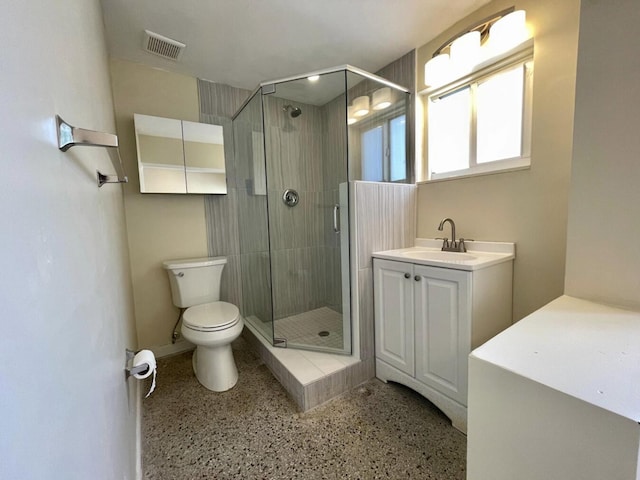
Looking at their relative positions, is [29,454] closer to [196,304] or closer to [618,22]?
[618,22]

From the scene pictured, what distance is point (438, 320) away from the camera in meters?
1.45

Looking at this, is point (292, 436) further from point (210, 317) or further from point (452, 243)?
point (452, 243)

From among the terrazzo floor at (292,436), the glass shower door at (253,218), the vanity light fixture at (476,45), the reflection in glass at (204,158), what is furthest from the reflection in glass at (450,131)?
the reflection in glass at (204,158)

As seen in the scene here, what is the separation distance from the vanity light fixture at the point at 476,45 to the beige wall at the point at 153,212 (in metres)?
1.96

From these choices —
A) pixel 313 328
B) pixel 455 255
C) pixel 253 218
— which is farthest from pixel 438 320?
pixel 253 218

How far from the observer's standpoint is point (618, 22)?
3.17 ft

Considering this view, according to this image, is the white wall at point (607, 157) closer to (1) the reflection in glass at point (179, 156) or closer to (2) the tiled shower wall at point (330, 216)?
(2) the tiled shower wall at point (330, 216)

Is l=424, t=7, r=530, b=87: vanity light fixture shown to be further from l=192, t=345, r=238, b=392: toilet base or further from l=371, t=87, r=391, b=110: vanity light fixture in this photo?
l=192, t=345, r=238, b=392: toilet base

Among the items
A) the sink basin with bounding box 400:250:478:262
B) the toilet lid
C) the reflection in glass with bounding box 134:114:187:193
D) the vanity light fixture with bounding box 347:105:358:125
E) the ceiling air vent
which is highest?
the ceiling air vent

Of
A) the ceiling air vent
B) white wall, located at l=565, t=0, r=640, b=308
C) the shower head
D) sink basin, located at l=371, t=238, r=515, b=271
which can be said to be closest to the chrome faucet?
sink basin, located at l=371, t=238, r=515, b=271

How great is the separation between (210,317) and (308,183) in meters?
1.35

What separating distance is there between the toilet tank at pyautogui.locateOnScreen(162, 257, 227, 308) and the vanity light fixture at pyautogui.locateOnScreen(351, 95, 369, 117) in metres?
1.62

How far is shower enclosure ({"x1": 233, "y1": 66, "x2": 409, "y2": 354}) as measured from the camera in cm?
192

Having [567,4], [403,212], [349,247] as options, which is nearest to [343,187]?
[349,247]
